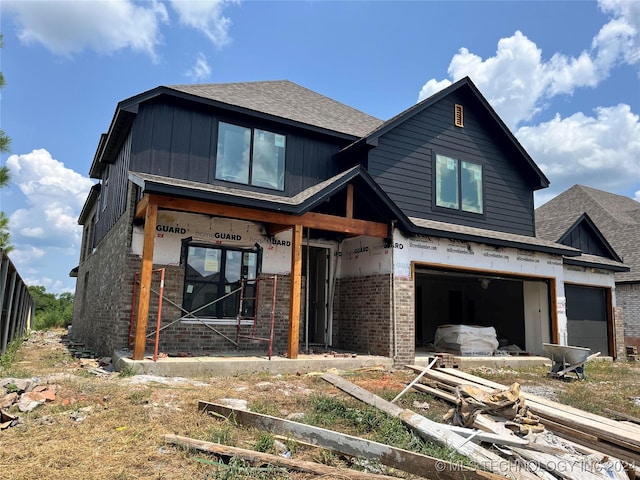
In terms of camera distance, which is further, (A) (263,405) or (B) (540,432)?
(A) (263,405)

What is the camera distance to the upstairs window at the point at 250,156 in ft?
37.8

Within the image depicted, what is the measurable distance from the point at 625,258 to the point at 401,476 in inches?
896

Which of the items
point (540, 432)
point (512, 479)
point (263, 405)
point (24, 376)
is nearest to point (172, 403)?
point (263, 405)

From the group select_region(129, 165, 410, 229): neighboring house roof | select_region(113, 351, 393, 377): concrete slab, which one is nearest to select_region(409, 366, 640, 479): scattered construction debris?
select_region(113, 351, 393, 377): concrete slab

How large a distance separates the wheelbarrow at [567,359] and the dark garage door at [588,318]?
5.18 m

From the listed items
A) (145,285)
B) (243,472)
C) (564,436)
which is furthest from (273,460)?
(145,285)

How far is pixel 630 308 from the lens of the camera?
20.5 meters

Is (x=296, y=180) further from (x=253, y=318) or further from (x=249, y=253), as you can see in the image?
(x=253, y=318)

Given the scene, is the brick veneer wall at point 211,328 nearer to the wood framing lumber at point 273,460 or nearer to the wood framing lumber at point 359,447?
the wood framing lumber at point 359,447

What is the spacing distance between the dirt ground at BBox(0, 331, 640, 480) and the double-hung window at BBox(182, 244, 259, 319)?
2.45 m

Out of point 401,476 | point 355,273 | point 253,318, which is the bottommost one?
point 401,476

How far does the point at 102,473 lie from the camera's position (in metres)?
3.98

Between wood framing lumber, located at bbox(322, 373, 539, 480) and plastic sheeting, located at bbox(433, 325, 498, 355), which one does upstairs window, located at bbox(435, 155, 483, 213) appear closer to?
plastic sheeting, located at bbox(433, 325, 498, 355)

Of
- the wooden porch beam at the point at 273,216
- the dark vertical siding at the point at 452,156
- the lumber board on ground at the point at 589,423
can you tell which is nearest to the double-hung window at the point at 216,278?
the wooden porch beam at the point at 273,216
